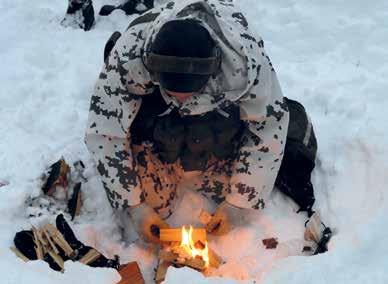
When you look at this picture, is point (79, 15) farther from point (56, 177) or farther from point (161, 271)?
point (161, 271)

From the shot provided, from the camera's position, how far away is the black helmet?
8.22ft

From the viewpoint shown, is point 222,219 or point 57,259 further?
point 222,219

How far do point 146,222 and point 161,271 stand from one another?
0.29 metres

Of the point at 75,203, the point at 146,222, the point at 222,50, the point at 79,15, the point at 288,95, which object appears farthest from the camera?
the point at 79,15

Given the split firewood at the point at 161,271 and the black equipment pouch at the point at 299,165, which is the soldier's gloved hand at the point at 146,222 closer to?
the split firewood at the point at 161,271

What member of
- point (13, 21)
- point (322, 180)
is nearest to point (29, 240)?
point (322, 180)

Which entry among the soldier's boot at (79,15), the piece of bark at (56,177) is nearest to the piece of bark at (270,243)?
the piece of bark at (56,177)

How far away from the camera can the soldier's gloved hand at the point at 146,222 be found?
323 centimetres

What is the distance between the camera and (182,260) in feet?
10.0

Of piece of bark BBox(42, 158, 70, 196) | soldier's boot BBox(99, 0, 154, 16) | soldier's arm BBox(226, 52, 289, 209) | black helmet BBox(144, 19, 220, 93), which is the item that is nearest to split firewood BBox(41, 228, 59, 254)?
piece of bark BBox(42, 158, 70, 196)

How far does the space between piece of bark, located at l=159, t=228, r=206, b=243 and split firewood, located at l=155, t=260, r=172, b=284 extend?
0.45 ft

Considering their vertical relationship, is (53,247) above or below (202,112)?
below

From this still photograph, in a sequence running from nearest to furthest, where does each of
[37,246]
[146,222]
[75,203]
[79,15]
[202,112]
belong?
[202,112] < [37,246] < [146,222] < [75,203] < [79,15]

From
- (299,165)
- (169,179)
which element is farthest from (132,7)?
(299,165)
